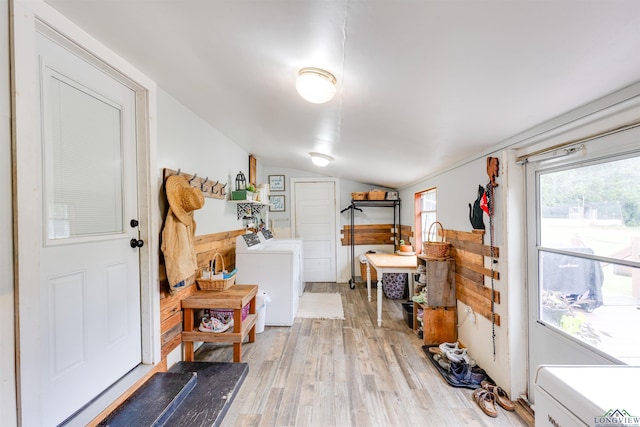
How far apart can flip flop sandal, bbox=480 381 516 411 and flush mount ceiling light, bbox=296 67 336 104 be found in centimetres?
231

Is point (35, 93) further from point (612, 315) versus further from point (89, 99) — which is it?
point (612, 315)

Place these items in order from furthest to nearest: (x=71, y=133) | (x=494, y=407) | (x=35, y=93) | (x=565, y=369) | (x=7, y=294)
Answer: (x=494, y=407) → (x=71, y=133) → (x=35, y=93) → (x=7, y=294) → (x=565, y=369)

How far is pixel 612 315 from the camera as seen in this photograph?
1284 mm

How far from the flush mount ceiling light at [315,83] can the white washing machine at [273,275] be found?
205 centimetres

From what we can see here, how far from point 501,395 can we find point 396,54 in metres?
2.35

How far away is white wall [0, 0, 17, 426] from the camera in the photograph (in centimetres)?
93

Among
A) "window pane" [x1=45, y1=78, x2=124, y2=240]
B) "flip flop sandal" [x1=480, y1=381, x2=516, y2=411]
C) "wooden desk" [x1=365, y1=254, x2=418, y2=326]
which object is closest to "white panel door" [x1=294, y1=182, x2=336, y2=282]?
"wooden desk" [x1=365, y1=254, x2=418, y2=326]

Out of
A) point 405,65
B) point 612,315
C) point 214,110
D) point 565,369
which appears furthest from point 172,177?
point 612,315

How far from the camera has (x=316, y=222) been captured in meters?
5.03

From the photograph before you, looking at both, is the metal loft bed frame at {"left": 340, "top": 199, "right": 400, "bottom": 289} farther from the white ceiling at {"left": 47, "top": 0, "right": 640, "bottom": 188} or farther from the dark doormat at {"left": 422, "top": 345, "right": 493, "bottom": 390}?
the white ceiling at {"left": 47, "top": 0, "right": 640, "bottom": 188}

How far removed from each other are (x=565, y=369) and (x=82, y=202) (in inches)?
85.5

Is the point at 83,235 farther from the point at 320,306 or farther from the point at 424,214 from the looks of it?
the point at 424,214

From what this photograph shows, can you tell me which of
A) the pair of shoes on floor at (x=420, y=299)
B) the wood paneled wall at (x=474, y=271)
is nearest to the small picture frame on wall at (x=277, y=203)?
the pair of shoes on floor at (x=420, y=299)

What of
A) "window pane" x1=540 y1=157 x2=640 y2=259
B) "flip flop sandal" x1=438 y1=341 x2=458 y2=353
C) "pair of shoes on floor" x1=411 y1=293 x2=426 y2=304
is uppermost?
"window pane" x1=540 y1=157 x2=640 y2=259
